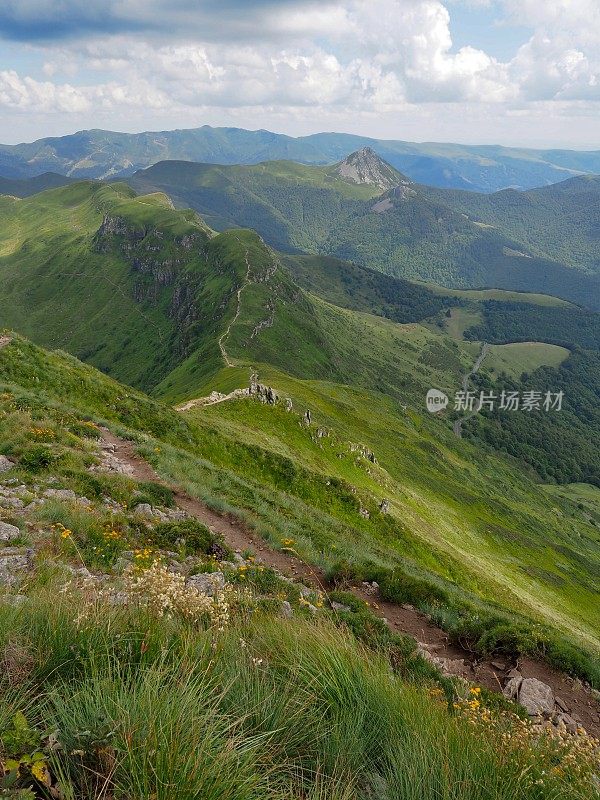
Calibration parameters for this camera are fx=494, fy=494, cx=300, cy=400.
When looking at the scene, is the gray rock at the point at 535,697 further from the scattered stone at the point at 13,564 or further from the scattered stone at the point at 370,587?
the scattered stone at the point at 13,564

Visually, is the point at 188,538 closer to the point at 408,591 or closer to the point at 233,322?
the point at 408,591

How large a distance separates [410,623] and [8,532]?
8951 mm

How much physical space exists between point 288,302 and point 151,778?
190377 millimetres

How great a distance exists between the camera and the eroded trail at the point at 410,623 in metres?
9.57

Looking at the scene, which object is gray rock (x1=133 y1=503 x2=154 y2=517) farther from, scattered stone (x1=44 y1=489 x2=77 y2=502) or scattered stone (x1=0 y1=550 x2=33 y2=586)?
scattered stone (x1=0 y1=550 x2=33 y2=586)

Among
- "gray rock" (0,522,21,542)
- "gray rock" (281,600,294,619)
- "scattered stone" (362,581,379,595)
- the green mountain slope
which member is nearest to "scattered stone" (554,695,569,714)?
the green mountain slope

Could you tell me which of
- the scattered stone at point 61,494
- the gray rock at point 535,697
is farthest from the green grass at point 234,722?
the scattered stone at point 61,494

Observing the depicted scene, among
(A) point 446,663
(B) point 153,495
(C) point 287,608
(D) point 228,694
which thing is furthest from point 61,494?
(A) point 446,663

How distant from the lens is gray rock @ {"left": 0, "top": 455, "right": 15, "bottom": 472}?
41.3 feet

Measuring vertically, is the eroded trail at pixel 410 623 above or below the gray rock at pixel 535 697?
below

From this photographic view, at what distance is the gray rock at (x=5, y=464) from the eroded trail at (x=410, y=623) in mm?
3599

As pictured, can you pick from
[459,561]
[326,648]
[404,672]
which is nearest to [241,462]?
[459,561]

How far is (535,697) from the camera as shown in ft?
29.4

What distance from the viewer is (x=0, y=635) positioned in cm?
443
